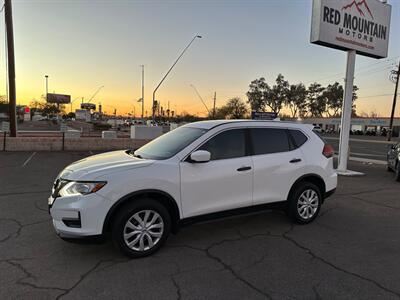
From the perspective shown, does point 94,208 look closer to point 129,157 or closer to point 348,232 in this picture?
point 129,157

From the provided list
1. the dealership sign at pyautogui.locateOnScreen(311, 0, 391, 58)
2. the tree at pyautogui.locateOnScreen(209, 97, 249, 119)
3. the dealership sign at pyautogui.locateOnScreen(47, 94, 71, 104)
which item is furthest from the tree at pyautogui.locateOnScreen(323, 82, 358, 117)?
the dealership sign at pyautogui.locateOnScreen(311, 0, 391, 58)

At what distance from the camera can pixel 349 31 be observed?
36.6 feet

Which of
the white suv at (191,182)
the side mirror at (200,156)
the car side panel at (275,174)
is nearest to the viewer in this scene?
the white suv at (191,182)

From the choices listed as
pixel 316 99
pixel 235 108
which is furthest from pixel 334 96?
pixel 235 108

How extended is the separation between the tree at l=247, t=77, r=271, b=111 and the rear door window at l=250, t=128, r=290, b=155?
102185mm

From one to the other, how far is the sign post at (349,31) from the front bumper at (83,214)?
360 inches

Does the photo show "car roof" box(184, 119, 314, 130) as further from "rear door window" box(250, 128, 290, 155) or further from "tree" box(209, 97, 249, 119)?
"tree" box(209, 97, 249, 119)

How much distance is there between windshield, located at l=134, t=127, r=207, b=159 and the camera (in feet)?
15.2

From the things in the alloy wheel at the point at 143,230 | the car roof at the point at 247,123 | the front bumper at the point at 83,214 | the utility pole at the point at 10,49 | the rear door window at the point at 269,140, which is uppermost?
the utility pole at the point at 10,49

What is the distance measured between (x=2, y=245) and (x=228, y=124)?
11.5 ft

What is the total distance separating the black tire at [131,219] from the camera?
3.96 m

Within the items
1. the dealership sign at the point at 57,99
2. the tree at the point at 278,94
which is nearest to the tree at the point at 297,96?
the tree at the point at 278,94

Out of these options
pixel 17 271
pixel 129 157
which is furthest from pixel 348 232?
pixel 17 271

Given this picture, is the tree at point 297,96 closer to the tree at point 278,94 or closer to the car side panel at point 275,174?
the tree at point 278,94
